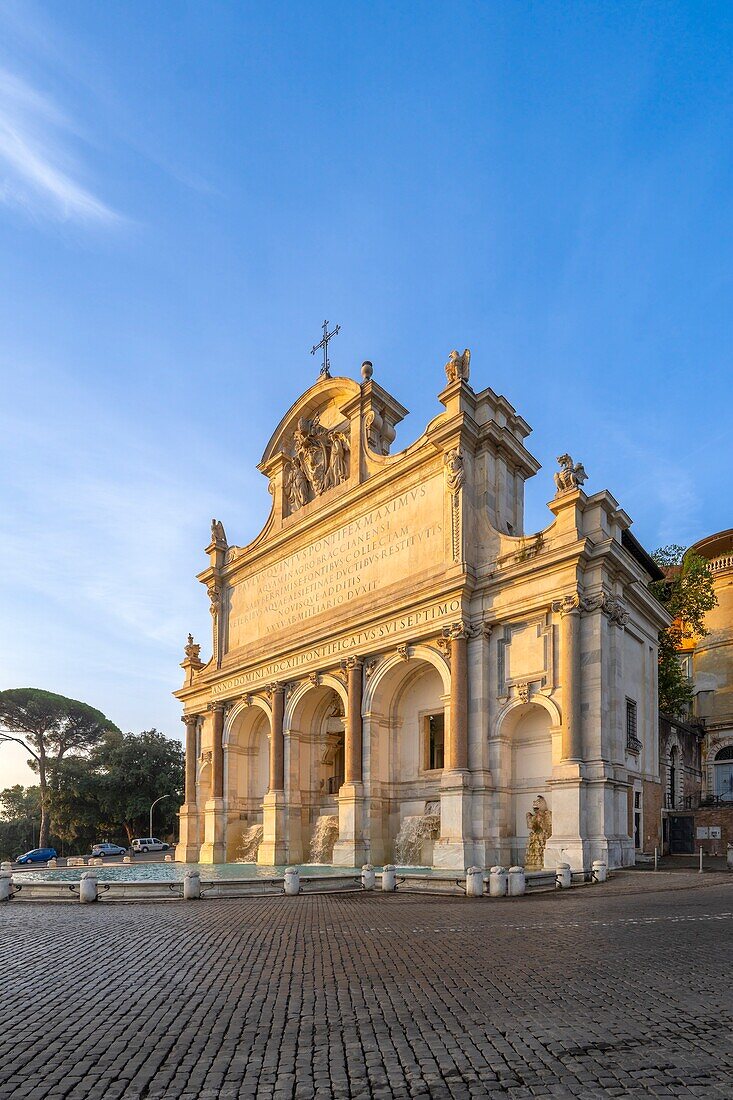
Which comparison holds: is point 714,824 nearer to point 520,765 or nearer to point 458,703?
point 520,765

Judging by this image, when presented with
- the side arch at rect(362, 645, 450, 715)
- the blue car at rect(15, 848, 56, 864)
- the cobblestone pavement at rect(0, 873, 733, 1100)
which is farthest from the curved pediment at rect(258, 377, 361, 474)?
the blue car at rect(15, 848, 56, 864)

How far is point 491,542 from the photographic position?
2944cm

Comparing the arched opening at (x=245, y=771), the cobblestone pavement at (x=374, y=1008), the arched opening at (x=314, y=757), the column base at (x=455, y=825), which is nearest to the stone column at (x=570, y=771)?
the column base at (x=455, y=825)

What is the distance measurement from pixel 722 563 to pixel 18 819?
229ft

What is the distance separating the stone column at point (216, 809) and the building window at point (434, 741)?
46.9 feet

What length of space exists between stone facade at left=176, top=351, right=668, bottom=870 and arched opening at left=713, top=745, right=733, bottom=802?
50.1 ft

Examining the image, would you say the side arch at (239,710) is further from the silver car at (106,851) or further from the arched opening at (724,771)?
the arched opening at (724,771)

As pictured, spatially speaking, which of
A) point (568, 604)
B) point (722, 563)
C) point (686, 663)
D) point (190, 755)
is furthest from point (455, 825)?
point (722, 563)

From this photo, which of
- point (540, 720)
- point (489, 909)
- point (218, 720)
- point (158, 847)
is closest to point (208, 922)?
point (489, 909)

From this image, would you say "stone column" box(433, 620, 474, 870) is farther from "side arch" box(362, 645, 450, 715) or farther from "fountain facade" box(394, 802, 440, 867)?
"fountain facade" box(394, 802, 440, 867)

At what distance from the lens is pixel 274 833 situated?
35.8 meters

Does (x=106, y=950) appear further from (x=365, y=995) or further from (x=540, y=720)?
(x=540, y=720)

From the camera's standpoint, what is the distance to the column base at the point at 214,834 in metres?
40.3

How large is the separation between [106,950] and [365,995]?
17.4ft
